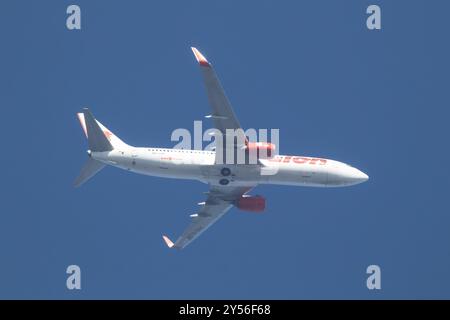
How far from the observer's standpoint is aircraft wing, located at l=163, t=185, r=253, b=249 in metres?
79.0

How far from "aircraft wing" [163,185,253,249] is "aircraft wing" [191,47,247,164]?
295 inches

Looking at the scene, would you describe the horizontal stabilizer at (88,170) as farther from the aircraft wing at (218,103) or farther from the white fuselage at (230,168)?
the aircraft wing at (218,103)

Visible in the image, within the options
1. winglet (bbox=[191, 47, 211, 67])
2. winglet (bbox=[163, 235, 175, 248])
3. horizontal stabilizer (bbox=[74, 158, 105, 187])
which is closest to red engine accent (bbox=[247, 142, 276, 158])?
winglet (bbox=[191, 47, 211, 67])

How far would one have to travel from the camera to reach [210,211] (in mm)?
81062

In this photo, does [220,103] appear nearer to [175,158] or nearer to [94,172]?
[175,158]

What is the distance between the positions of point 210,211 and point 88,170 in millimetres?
12522

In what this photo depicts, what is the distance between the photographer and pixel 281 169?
74.1 metres

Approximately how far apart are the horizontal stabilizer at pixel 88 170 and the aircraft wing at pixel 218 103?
405 inches

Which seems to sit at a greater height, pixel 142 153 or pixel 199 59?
pixel 199 59

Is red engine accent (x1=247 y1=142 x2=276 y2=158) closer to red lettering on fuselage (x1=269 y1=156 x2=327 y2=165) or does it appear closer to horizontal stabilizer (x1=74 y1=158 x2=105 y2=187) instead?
red lettering on fuselage (x1=269 y1=156 x2=327 y2=165)

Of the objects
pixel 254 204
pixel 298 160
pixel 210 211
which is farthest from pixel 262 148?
pixel 210 211

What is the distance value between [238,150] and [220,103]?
5330 mm

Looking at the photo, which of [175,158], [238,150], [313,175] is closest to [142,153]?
[175,158]

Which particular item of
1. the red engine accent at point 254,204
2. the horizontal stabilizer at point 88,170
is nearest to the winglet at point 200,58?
the horizontal stabilizer at point 88,170
